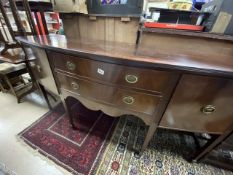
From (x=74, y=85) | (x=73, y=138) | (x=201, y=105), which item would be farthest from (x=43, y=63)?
(x=201, y=105)

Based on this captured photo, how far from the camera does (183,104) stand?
621 mm

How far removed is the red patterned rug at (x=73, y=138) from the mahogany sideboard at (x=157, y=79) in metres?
0.49

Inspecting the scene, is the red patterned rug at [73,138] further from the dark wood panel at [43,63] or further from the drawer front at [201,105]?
the drawer front at [201,105]

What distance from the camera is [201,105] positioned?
610mm

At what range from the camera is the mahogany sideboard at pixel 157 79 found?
53 cm

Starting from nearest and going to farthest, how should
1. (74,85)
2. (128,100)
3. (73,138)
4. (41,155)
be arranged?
1. (128,100)
2. (74,85)
3. (41,155)
4. (73,138)

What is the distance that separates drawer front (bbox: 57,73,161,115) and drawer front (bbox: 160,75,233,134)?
11cm

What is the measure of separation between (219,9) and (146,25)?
44cm

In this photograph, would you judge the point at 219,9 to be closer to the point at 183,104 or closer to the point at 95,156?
the point at 183,104

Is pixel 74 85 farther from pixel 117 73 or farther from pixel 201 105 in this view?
pixel 201 105

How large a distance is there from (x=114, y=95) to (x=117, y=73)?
0.17m

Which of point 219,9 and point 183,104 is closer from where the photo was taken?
point 183,104

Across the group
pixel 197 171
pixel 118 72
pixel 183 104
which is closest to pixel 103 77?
pixel 118 72

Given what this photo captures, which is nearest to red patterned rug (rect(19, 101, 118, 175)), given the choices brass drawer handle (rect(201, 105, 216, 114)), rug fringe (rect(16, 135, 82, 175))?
rug fringe (rect(16, 135, 82, 175))
